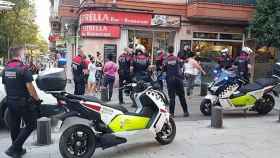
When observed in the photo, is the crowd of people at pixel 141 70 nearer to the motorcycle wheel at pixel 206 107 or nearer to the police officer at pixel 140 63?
the police officer at pixel 140 63

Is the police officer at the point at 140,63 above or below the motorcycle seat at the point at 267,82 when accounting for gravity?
above

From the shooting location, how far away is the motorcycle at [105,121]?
612cm

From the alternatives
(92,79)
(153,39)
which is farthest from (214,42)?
→ (92,79)

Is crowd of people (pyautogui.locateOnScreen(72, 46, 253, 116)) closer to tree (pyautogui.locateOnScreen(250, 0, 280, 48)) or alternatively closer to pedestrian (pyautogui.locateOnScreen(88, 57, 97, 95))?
pedestrian (pyautogui.locateOnScreen(88, 57, 97, 95))

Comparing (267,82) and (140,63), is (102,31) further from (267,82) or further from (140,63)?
(267,82)

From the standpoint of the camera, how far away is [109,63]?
13.6m

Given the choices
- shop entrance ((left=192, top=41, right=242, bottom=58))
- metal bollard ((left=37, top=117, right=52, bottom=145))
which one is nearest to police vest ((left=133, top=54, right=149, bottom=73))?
metal bollard ((left=37, top=117, right=52, bottom=145))

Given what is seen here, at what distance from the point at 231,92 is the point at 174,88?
1.40 m

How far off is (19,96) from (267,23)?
12986mm

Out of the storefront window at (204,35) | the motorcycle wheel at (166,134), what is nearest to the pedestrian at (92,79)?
the storefront window at (204,35)

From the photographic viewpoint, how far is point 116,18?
17953 mm

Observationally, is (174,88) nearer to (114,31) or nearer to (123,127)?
(123,127)

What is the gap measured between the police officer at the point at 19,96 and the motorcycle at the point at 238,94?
5167mm

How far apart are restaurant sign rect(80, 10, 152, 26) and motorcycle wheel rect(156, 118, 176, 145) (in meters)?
11.0
